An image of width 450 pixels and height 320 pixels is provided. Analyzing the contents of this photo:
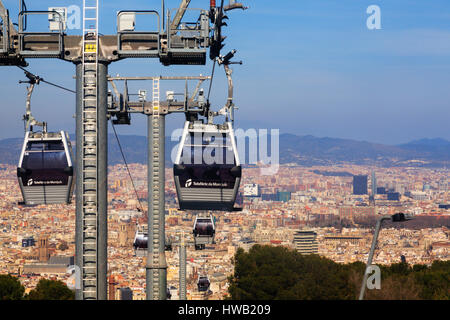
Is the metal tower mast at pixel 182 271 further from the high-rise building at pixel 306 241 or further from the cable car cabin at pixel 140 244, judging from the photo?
the high-rise building at pixel 306 241

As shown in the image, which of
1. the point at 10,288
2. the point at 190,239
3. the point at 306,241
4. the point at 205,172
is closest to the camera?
the point at 205,172

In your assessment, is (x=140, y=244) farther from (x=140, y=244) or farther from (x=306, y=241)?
(x=306, y=241)

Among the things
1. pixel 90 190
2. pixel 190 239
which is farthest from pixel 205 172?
pixel 190 239

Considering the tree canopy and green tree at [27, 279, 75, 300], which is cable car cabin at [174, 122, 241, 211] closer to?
the tree canopy

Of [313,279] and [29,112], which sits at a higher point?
[29,112]

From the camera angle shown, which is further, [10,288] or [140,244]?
[10,288]

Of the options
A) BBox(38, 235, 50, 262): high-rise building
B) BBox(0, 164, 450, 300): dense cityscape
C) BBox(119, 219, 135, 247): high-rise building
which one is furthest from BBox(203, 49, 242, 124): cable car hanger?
BBox(119, 219, 135, 247): high-rise building
